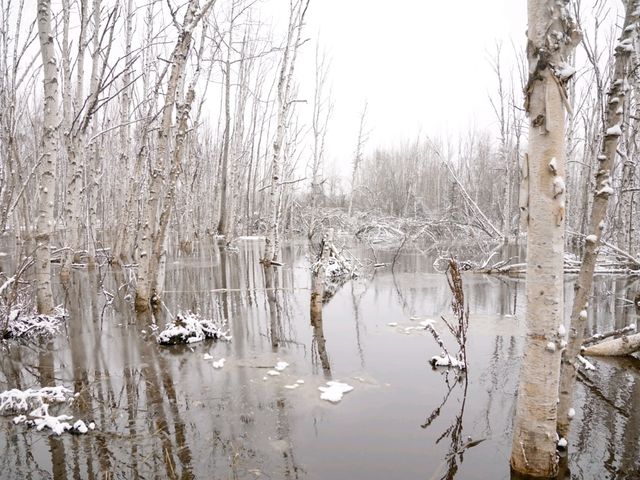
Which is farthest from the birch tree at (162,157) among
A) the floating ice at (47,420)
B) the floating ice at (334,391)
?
the floating ice at (334,391)

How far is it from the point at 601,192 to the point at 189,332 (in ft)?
17.7

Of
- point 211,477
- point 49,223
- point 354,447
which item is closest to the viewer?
point 211,477

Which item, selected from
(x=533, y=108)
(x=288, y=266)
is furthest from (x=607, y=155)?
(x=288, y=266)

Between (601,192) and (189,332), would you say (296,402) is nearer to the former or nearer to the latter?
(189,332)

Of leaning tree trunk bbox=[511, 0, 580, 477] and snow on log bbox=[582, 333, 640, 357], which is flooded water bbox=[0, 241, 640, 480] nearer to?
snow on log bbox=[582, 333, 640, 357]

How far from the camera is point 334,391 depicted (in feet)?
15.3

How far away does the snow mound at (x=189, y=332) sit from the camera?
6164 millimetres

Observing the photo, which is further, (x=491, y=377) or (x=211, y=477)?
(x=491, y=377)

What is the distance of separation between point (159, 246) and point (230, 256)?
9.82 m

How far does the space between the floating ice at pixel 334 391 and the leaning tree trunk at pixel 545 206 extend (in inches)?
82.3

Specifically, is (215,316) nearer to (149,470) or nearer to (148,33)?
(149,470)

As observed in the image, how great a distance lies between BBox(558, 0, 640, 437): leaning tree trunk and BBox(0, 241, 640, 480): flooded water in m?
0.66

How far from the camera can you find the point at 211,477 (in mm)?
3033

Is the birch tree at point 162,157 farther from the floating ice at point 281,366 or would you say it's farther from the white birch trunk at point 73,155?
the floating ice at point 281,366
